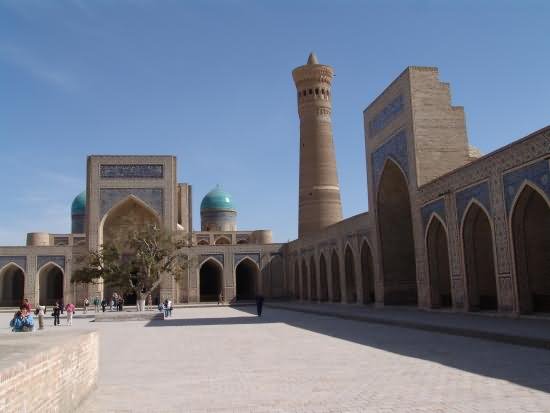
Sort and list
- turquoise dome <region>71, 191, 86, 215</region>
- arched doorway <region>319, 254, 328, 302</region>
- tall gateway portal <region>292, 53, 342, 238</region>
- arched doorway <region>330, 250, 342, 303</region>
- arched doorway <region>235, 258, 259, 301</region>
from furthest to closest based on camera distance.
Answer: turquoise dome <region>71, 191, 86, 215</region> → arched doorway <region>235, 258, 259, 301</region> → tall gateway portal <region>292, 53, 342, 238</region> → arched doorway <region>319, 254, 328, 302</region> → arched doorway <region>330, 250, 342, 303</region>

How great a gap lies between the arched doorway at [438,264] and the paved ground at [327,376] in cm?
620

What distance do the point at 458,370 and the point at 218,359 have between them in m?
2.88

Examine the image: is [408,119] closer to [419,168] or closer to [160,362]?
[419,168]

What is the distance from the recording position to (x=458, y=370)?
5543 millimetres

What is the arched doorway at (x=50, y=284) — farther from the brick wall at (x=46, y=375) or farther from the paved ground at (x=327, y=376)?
the brick wall at (x=46, y=375)

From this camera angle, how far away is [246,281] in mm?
35281

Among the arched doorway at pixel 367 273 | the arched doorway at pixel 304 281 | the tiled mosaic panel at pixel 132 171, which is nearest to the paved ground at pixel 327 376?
the arched doorway at pixel 367 273

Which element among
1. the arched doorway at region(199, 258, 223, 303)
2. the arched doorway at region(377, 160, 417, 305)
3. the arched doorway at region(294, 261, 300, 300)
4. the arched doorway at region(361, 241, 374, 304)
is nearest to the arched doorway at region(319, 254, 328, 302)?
the arched doorway at region(294, 261, 300, 300)

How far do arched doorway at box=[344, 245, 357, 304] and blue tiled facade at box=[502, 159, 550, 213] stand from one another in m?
10.7

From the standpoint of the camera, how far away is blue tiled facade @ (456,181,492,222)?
40.3ft

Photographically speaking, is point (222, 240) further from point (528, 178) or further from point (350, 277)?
point (528, 178)

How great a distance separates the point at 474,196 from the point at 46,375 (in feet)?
36.3

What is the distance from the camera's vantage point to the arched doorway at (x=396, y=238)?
18172 millimetres

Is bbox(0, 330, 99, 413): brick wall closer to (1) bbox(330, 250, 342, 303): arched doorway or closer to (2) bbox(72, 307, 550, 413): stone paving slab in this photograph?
(2) bbox(72, 307, 550, 413): stone paving slab
